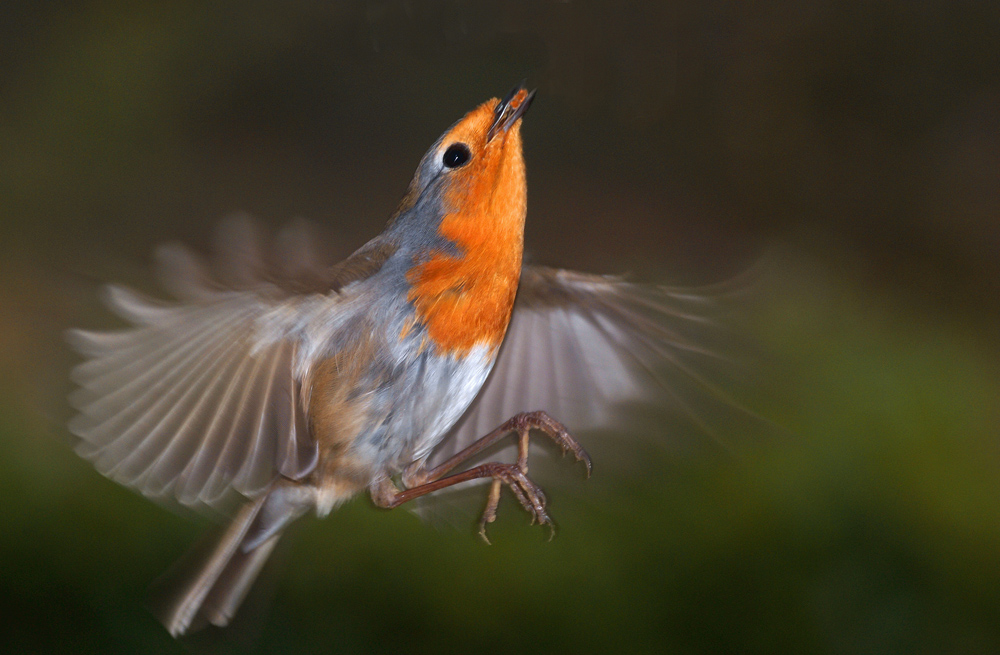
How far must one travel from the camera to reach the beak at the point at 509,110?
60cm

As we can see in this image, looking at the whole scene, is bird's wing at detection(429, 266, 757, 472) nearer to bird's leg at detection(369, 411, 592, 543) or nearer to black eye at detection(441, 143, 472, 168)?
bird's leg at detection(369, 411, 592, 543)

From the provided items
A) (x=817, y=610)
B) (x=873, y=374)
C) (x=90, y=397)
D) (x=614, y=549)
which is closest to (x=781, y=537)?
(x=817, y=610)

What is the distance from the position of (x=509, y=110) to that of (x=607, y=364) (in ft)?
1.39

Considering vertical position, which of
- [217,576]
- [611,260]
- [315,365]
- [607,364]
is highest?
[611,260]

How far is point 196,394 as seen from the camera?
2.21 feet

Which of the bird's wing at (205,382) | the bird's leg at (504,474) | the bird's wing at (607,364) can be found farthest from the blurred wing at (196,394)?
the bird's wing at (607,364)

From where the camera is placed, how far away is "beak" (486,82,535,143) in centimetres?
60

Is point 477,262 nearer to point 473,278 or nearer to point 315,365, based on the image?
point 473,278

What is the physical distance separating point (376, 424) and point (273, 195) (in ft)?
7.50

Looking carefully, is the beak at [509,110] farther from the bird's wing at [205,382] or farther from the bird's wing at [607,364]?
the bird's wing at [607,364]

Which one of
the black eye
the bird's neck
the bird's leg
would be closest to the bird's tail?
the bird's leg

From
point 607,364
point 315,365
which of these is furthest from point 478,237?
point 607,364

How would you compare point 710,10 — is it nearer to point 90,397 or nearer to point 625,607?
point 625,607

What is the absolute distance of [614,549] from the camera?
152 centimetres
